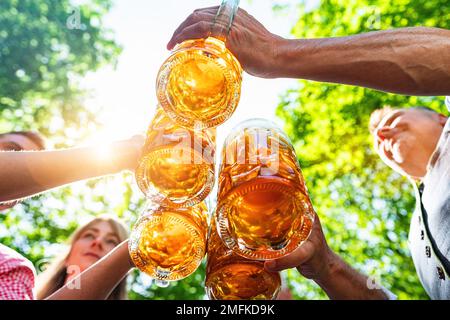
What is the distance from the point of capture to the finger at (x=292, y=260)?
0.98 m

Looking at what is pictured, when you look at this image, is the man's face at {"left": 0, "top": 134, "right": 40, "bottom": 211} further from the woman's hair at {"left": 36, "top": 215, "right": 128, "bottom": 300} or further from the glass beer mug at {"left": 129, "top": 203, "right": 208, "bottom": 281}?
the glass beer mug at {"left": 129, "top": 203, "right": 208, "bottom": 281}

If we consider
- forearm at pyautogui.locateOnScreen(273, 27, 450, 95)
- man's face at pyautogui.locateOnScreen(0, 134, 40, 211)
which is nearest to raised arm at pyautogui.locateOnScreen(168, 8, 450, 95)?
forearm at pyautogui.locateOnScreen(273, 27, 450, 95)

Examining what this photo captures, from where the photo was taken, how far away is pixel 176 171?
0.92 m

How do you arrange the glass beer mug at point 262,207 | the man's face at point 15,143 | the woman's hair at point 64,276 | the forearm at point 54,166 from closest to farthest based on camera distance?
the glass beer mug at point 262,207, the forearm at point 54,166, the man's face at point 15,143, the woman's hair at point 64,276

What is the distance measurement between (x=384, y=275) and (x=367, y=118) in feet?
9.81

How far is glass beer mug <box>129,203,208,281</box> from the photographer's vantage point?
3.16ft

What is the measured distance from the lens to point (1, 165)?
108 centimetres

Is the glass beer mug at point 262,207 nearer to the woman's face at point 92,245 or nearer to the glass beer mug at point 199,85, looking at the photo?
the glass beer mug at point 199,85

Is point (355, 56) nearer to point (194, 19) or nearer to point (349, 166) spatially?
point (194, 19)

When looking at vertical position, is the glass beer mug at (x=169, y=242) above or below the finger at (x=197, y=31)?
below

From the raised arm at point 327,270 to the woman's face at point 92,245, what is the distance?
1.51 m

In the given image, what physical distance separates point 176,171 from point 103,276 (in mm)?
845

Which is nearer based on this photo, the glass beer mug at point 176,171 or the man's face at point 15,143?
the glass beer mug at point 176,171

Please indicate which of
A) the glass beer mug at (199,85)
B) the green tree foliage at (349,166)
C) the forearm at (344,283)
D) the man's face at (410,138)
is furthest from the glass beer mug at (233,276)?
the green tree foliage at (349,166)
